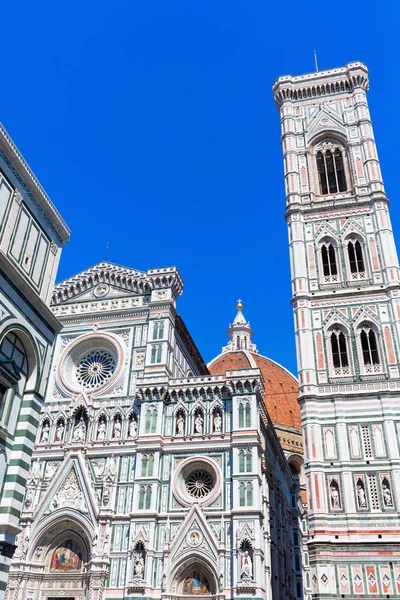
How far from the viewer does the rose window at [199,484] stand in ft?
89.8

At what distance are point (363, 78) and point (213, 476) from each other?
1076 inches

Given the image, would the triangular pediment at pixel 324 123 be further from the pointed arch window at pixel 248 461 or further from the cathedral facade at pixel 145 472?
the pointed arch window at pixel 248 461

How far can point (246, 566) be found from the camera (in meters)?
24.5

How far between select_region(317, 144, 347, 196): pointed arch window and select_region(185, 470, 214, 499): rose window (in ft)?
58.9

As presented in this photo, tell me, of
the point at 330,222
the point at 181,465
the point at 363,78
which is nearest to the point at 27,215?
the point at 181,465

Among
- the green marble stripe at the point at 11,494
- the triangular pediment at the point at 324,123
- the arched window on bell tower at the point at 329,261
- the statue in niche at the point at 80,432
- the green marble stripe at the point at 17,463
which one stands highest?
the triangular pediment at the point at 324,123

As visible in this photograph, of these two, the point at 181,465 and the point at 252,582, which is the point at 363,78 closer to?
the point at 181,465

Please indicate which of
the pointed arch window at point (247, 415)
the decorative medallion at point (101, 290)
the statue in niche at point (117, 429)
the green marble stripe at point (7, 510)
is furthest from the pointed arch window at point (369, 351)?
the green marble stripe at point (7, 510)

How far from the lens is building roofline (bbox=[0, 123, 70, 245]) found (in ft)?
44.7

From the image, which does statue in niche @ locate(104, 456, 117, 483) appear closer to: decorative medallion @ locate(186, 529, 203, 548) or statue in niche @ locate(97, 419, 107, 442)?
statue in niche @ locate(97, 419, 107, 442)

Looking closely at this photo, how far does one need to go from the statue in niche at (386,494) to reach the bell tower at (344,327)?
41 millimetres

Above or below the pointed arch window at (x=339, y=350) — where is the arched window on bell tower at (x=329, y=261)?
above

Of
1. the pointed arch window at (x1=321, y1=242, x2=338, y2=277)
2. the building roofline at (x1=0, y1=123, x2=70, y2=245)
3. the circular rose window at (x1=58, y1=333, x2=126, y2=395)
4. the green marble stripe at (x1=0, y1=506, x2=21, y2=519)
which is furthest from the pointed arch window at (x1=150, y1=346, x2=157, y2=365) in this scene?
the green marble stripe at (x1=0, y1=506, x2=21, y2=519)

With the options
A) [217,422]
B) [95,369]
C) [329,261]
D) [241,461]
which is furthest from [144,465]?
[329,261]
